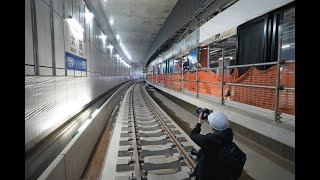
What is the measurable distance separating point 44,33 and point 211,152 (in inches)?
154

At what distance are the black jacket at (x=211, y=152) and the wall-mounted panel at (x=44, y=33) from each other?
336cm

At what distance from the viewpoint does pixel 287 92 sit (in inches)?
139

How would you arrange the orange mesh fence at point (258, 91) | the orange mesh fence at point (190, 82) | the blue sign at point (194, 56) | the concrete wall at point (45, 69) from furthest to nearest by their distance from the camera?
the blue sign at point (194, 56) → the orange mesh fence at point (190, 82) → the orange mesh fence at point (258, 91) → the concrete wall at point (45, 69)

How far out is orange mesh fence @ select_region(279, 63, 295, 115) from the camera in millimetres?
3416

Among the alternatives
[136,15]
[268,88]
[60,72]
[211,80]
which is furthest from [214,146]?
[136,15]

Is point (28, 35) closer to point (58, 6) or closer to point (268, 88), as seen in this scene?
point (58, 6)

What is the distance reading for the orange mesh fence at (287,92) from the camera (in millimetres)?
3416

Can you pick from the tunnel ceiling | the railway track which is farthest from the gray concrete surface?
the tunnel ceiling

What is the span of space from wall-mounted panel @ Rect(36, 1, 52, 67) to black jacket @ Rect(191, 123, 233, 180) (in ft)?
11.0

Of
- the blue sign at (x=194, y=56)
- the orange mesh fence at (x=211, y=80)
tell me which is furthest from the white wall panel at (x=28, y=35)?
the blue sign at (x=194, y=56)

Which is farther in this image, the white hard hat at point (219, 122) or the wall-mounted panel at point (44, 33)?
the wall-mounted panel at point (44, 33)

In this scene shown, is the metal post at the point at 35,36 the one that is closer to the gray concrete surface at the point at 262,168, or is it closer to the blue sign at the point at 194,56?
the gray concrete surface at the point at 262,168

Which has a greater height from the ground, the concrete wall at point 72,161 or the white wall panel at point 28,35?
the white wall panel at point 28,35
